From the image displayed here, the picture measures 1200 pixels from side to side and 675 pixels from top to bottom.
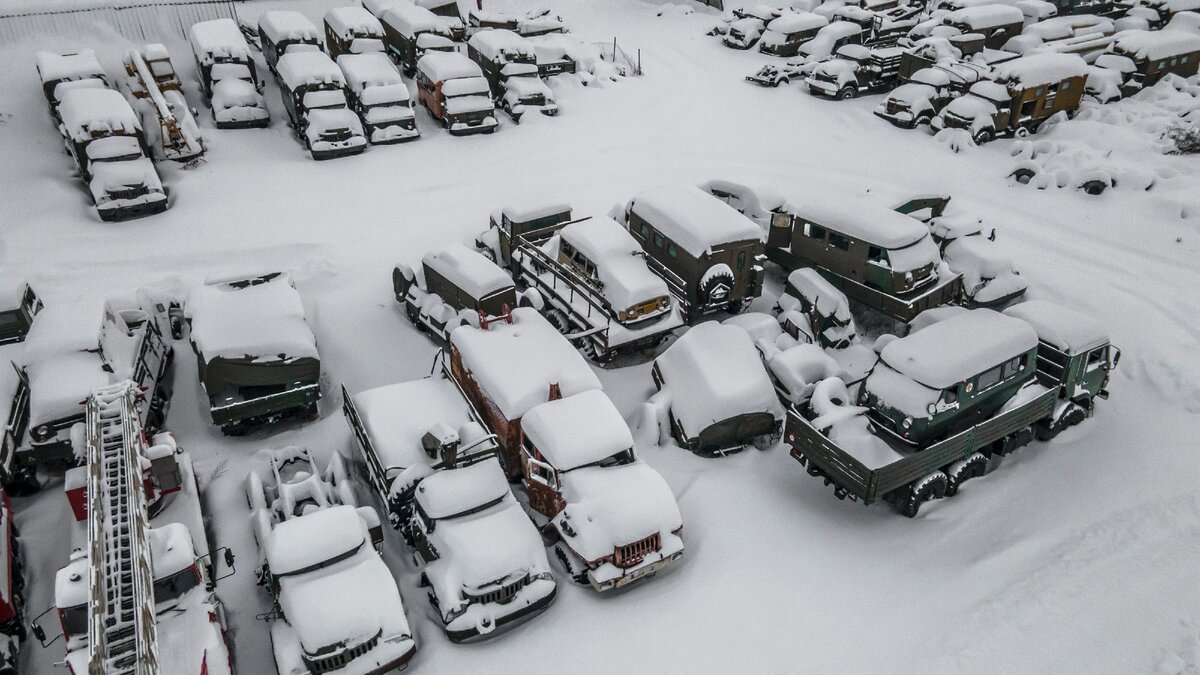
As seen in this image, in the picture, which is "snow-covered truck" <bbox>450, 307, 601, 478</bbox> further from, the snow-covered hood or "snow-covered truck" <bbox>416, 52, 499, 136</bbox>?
"snow-covered truck" <bbox>416, 52, 499, 136</bbox>

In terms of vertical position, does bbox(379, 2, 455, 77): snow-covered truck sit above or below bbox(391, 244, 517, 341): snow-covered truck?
above

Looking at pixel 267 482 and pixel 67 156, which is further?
pixel 67 156

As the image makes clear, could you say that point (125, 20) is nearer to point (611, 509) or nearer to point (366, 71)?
point (366, 71)

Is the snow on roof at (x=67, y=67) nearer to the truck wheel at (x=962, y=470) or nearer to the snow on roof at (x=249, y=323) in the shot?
Result: the snow on roof at (x=249, y=323)

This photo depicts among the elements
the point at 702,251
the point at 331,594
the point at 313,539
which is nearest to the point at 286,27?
the point at 702,251

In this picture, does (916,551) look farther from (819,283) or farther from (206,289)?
(206,289)

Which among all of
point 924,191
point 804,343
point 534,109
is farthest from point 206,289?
point 924,191

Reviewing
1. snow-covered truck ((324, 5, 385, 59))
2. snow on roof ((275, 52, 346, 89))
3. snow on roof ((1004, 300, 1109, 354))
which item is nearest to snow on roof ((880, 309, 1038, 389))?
snow on roof ((1004, 300, 1109, 354))
